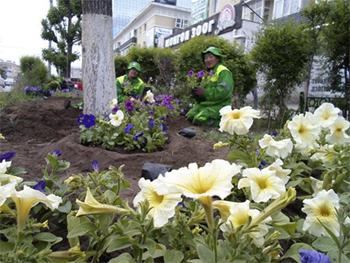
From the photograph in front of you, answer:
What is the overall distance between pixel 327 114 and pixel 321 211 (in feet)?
2.18

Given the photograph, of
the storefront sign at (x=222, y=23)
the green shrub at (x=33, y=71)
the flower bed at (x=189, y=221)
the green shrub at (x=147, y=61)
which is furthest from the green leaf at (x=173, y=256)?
the storefront sign at (x=222, y=23)

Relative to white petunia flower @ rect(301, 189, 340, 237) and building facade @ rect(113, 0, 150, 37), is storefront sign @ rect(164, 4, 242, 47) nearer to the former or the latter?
white petunia flower @ rect(301, 189, 340, 237)

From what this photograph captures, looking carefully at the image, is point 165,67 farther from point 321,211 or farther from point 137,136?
point 321,211

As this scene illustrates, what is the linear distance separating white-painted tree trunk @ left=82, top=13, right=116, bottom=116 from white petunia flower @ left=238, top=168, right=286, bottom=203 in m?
3.88

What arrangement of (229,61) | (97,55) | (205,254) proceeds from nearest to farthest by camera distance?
(205,254)
(97,55)
(229,61)

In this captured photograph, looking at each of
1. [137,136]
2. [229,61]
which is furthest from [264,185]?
[229,61]

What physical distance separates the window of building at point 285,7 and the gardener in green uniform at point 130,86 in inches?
518

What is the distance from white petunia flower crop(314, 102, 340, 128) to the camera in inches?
61.2

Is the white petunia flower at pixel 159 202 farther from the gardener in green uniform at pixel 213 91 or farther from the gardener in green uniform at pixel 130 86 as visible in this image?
the gardener in green uniform at pixel 130 86

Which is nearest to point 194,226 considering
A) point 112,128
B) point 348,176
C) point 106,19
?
point 348,176

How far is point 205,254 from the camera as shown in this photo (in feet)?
2.94

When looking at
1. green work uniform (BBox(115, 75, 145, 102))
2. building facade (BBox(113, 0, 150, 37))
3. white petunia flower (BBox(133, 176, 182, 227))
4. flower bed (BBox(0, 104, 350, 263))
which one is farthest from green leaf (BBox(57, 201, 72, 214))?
building facade (BBox(113, 0, 150, 37))

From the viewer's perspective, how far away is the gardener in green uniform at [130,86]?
6508 millimetres

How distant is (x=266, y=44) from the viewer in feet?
26.8
